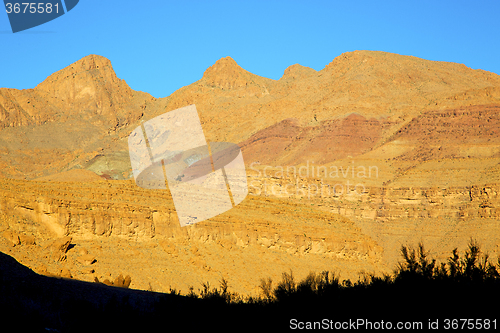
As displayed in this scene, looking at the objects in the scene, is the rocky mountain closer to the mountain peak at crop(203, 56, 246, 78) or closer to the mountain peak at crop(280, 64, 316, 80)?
the mountain peak at crop(203, 56, 246, 78)

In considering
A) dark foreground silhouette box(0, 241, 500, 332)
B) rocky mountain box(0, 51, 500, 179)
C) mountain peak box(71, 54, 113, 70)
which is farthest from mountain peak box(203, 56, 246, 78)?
dark foreground silhouette box(0, 241, 500, 332)

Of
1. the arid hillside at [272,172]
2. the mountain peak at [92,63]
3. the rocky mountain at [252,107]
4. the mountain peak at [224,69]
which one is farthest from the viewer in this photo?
the mountain peak at [224,69]

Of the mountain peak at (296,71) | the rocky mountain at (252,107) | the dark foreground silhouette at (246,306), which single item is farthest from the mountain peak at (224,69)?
the dark foreground silhouette at (246,306)

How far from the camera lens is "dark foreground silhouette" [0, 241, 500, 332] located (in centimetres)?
1324

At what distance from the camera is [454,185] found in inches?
2505

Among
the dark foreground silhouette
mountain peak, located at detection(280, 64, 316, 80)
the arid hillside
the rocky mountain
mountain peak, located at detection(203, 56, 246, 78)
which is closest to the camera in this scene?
the dark foreground silhouette

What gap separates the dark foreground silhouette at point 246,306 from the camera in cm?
1324

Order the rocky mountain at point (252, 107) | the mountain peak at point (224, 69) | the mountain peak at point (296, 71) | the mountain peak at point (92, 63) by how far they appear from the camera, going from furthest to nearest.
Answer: the mountain peak at point (296, 71)
the mountain peak at point (224, 69)
the mountain peak at point (92, 63)
the rocky mountain at point (252, 107)

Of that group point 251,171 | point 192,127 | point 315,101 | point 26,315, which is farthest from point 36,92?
point 26,315

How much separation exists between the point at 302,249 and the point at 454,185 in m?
36.4

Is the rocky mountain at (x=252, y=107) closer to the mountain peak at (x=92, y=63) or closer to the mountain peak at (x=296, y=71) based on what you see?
the mountain peak at (x=92, y=63)

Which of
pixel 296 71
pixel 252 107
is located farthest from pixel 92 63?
pixel 296 71

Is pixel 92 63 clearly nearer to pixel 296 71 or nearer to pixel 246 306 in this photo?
pixel 296 71

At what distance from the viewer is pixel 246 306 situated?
16453 millimetres
